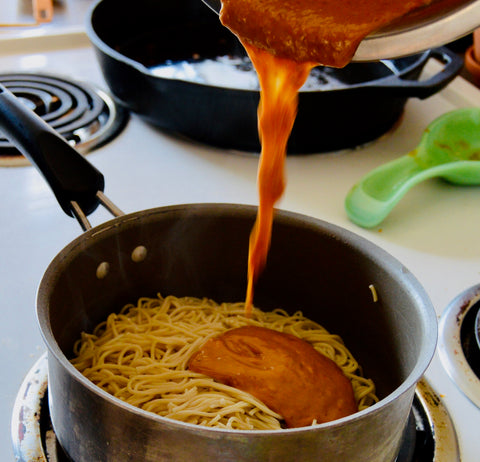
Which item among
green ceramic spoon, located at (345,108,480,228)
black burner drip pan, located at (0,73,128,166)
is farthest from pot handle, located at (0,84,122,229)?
green ceramic spoon, located at (345,108,480,228)

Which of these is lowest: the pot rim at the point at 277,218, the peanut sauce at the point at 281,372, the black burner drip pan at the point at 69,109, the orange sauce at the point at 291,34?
the peanut sauce at the point at 281,372

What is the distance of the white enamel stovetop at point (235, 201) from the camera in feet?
3.25

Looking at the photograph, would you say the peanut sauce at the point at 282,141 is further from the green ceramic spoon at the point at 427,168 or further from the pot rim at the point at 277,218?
the green ceramic spoon at the point at 427,168

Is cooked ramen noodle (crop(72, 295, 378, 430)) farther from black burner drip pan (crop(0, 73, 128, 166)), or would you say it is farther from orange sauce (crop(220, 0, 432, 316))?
black burner drip pan (crop(0, 73, 128, 166))

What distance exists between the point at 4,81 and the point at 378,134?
95cm

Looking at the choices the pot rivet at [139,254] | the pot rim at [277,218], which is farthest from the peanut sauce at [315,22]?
the pot rivet at [139,254]

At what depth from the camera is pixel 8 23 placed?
78.5 inches

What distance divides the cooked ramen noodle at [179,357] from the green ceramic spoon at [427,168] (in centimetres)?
30

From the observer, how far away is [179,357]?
1.00 meters

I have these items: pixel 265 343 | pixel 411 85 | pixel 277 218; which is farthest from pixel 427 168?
pixel 265 343

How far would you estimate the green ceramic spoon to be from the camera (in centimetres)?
129

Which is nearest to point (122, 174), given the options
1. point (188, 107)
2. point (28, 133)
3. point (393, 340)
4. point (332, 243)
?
point (188, 107)

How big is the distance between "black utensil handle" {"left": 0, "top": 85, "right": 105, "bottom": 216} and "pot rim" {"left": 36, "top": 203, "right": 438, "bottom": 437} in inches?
3.9

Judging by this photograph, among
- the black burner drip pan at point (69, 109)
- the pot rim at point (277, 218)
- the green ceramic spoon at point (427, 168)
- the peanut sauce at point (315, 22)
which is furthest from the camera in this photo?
the black burner drip pan at point (69, 109)
